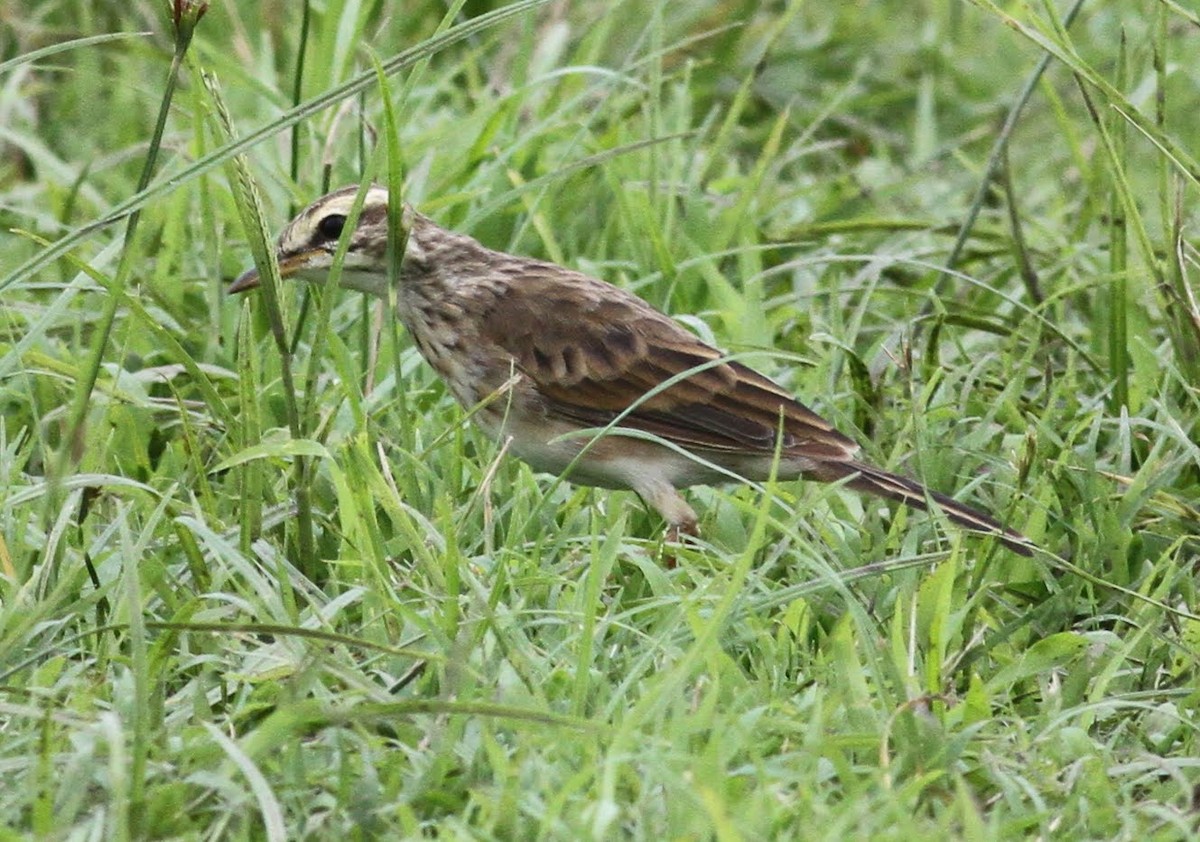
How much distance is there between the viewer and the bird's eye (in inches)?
213

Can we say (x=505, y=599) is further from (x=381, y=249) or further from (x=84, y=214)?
(x=84, y=214)

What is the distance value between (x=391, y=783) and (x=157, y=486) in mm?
1744

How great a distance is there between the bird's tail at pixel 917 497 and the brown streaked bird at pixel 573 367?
35mm

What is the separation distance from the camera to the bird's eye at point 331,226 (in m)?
5.42

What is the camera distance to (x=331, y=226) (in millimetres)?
5434

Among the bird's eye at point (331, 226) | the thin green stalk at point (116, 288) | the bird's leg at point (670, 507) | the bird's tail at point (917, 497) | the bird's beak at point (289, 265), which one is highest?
the thin green stalk at point (116, 288)

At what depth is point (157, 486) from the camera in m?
5.05

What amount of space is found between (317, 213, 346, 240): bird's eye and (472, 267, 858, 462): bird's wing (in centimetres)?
47

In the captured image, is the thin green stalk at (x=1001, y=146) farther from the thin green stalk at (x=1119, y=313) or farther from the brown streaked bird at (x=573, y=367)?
the brown streaked bird at (x=573, y=367)

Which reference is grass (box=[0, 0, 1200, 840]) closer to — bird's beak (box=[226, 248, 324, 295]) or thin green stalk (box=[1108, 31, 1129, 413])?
thin green stalk (box=[1108, 31, 1129, 413])

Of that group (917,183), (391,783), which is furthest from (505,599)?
(917,183)

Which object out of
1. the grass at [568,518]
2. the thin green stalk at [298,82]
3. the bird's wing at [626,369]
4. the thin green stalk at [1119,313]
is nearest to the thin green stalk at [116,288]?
the grass at [568,518]

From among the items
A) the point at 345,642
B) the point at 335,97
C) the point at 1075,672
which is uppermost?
the point at 335,97

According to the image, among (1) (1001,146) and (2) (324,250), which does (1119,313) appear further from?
(2) (324,250)
